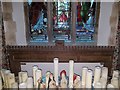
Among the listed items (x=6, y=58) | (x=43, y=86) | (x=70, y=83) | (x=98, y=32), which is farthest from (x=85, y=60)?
(x=43, y=86)

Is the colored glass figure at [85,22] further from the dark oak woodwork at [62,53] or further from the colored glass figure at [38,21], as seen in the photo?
the colored glass figure at [38,21]

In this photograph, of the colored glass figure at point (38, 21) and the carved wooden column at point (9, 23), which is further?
the colored glass figure at point (38, 21)

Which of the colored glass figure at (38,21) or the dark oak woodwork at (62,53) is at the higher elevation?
the colored glass figure at (38,21)

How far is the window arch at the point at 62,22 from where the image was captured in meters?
2.54

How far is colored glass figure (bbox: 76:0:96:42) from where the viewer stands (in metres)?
2.56

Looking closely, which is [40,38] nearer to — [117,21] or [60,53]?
[60,53]

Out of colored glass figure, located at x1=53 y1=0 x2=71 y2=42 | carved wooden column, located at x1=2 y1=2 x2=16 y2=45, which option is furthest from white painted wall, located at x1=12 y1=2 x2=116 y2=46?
colored glass figure, located at x1=53 y1=0 x2=71 y2=42

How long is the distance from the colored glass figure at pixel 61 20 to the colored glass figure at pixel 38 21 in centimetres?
11

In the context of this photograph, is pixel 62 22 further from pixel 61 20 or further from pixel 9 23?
pixel 9 23

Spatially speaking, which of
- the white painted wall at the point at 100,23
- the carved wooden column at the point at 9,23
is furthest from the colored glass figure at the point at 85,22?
the carved wooden column at the point at 9,23

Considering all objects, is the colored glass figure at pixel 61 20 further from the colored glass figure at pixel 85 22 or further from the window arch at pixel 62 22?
the colored glass figure at pixel 85 22

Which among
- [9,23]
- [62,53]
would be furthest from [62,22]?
[9,23]

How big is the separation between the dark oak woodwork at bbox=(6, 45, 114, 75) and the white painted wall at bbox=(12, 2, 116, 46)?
0.09 m

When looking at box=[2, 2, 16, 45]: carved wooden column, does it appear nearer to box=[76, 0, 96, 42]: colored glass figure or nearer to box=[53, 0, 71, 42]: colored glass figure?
box=[53, 0, 71, 42]: colored glass figure
